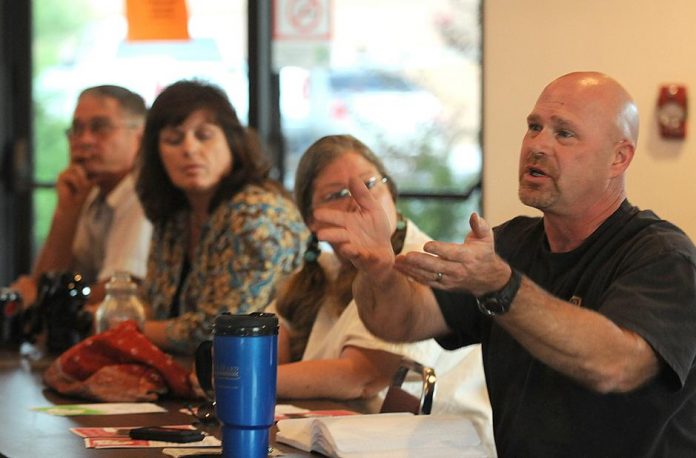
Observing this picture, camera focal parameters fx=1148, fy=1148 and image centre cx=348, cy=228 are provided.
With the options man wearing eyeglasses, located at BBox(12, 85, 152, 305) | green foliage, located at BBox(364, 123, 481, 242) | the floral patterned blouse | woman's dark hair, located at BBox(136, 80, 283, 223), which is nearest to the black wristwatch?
the floral patterned blouse

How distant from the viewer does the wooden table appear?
2.03 meters

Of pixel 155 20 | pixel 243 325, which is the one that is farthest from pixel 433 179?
pixel 243 325

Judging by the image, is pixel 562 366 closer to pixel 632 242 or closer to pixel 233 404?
pixel 632 242

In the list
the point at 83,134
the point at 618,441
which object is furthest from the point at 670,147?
the point at 83,134

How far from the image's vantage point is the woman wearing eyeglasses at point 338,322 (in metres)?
2.62

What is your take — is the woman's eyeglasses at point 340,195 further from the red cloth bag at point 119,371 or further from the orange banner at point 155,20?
the orange banner at point 155,20

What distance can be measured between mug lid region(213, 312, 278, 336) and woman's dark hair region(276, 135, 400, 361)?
3.49 ft

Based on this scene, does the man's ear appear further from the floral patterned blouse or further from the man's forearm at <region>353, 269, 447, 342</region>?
the floral patterned blouse

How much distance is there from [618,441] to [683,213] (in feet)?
5.76

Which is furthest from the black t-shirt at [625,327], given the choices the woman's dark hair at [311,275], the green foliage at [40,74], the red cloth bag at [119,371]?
the green foliage at [40,74]

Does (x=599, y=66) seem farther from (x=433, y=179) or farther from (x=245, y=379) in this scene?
(x=245, y=379)

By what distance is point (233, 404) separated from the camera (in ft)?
5.81

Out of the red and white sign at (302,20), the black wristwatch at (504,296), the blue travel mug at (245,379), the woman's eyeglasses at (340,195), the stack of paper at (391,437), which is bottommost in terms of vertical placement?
the stack of paper at (391,437)

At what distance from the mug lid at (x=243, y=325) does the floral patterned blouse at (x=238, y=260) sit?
1407 mm
